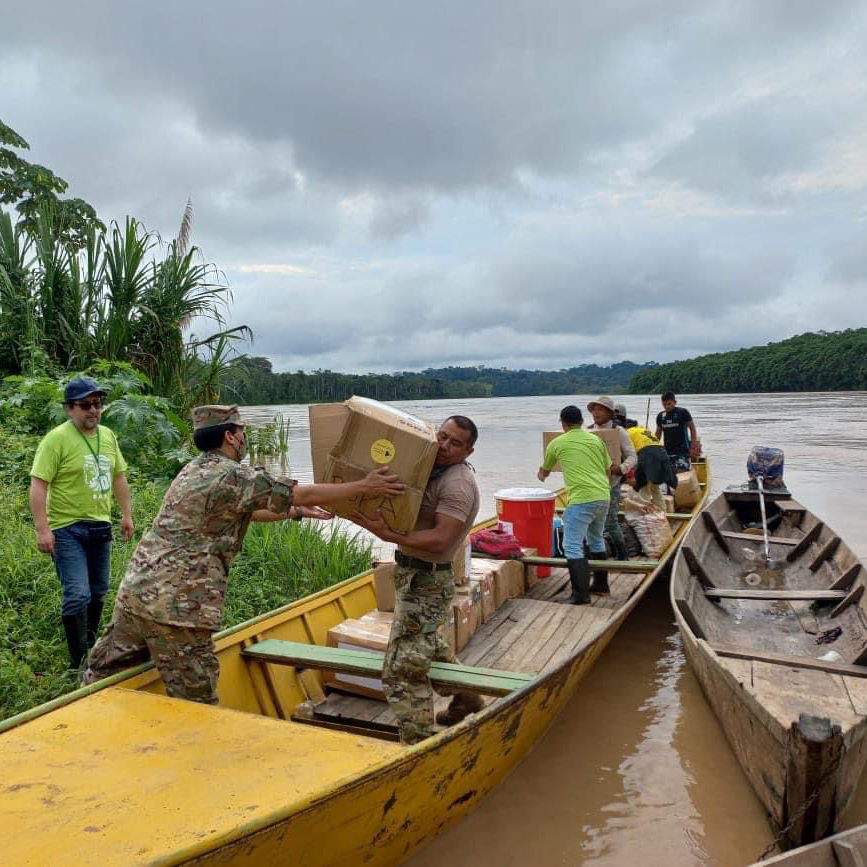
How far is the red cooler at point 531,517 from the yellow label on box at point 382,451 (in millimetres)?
3783

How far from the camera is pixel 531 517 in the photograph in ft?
21.9

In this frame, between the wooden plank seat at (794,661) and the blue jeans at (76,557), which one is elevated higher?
the blue jeans at (76,557)

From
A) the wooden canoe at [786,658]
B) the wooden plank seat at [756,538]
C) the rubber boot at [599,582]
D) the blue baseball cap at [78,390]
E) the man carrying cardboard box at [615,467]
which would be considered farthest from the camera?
the wooden plank seat at [756,538]

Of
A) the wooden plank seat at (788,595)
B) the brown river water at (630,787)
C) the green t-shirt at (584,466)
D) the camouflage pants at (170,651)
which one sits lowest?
the brown river water at (630,787)

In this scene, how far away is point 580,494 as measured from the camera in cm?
595

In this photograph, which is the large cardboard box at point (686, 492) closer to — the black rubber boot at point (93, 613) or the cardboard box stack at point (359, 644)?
the cardboard box stack at point (359, 644)

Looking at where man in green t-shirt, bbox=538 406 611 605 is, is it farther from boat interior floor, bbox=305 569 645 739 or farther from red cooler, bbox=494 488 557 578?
red cooler, bbox=494 488 557 578

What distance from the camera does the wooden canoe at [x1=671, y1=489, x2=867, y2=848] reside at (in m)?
3.11

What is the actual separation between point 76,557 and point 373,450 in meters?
2.51

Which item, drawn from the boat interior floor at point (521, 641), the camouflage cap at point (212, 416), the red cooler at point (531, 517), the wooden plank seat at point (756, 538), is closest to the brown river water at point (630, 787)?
the boat interior floor at point (521, 641)

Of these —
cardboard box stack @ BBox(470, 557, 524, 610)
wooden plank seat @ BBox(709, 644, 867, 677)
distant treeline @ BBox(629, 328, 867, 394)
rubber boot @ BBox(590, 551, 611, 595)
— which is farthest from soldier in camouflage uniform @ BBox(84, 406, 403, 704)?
distant treeline @ BBox(629, 328, 867, 394)

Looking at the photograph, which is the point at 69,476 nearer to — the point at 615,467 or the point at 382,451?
the point at 382,451

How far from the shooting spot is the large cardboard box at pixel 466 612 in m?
5.01

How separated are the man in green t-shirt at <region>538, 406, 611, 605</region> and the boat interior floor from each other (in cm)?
31
